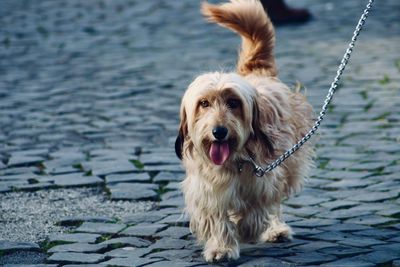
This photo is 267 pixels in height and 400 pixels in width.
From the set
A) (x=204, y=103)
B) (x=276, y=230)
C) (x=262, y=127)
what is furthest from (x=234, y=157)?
(x=276, y=230)

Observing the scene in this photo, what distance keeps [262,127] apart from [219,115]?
436 millimetres

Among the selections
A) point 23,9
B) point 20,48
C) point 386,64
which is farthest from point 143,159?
point 23,9

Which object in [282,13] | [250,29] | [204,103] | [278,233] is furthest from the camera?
[282,13]

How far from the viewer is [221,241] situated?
5.47m

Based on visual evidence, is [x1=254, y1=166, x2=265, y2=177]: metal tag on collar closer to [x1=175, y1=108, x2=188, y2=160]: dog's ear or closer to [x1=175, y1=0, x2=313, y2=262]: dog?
[x1=175, y1=0, x2=313, y2=262]: dog

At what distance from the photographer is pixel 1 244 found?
572cm

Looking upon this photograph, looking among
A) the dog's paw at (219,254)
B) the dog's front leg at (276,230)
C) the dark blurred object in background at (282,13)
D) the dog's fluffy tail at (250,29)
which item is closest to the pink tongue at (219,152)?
the dog's paw at (219,254)

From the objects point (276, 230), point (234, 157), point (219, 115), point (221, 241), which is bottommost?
point (276, 230)

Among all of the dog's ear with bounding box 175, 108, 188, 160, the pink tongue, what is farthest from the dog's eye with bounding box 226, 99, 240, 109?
the dog's ear with bounding box 175, 108, 188, 160

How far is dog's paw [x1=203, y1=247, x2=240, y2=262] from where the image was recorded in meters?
5.42

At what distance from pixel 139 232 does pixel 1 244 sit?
90 cm

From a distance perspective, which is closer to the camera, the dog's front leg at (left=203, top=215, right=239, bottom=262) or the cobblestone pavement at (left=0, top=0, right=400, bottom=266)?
the dog's front leg at (left=203, top=215, right=239, bottom=262)

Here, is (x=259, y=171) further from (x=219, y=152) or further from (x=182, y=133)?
(x=182, y=133)

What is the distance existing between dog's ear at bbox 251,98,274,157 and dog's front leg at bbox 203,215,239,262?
1.64 feet
